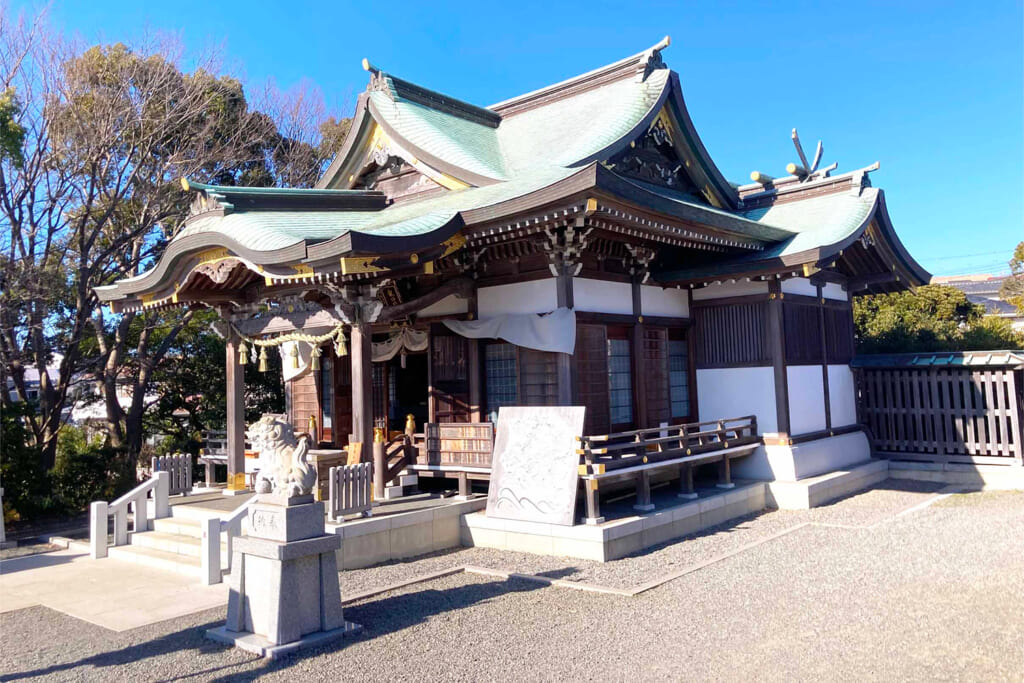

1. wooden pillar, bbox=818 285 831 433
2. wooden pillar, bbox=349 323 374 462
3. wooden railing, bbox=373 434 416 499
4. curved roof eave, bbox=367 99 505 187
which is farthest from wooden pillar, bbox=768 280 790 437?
wooden pillar, bbox=349 323 374 462

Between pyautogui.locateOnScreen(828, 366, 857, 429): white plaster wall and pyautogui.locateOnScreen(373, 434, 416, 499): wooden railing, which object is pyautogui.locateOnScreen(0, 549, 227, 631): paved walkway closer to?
pyautogui.locateOnScreen(373, 434, 416, 499): wooden railing

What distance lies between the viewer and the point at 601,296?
11.0 metres

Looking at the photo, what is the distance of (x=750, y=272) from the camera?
1146cm

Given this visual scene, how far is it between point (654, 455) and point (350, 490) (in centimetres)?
388

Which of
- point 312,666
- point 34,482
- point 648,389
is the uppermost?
point 648,389

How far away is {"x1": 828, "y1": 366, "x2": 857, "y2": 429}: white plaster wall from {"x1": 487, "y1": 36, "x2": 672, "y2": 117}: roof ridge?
623 centimetres

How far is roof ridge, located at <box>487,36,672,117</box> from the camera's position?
13031 millimetres

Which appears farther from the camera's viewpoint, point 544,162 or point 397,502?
point 544,162

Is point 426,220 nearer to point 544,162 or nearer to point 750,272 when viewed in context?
point 544,162

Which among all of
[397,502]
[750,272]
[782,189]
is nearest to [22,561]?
[397,502]

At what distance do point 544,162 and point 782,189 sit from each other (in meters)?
5.15

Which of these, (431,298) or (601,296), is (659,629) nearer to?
(431,298)

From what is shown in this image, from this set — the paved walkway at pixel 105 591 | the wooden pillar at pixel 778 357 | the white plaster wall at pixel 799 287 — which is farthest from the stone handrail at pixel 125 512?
the white plaster wall at pixel 799 287

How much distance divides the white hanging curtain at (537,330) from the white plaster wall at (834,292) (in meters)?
5.92
